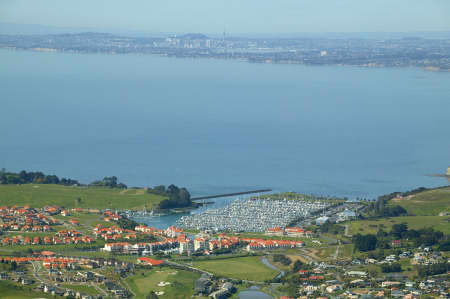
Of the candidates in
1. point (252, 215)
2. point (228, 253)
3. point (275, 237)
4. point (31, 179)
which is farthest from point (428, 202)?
point (31, 179)

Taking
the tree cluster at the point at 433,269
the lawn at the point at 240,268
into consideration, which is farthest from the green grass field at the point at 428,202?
the tree cluster at the point at 433,269

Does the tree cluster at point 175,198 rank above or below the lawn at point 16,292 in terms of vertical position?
below

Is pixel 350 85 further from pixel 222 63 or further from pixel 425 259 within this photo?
pixel 425 259

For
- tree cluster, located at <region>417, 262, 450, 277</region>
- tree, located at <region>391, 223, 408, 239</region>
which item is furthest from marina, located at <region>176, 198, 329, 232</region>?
tree cluster, located at <region>417, 262, 450, 277</region>

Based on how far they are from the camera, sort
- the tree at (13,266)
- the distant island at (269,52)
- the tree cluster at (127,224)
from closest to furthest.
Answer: the tree at (13,266) → the tree cluster at (127,224) → the distant island at (269,52)

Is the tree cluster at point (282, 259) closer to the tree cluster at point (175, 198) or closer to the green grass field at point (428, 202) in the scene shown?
the green grass field at point (428, 202)

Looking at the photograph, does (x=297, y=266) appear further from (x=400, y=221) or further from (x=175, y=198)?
(x=175, y=198)
